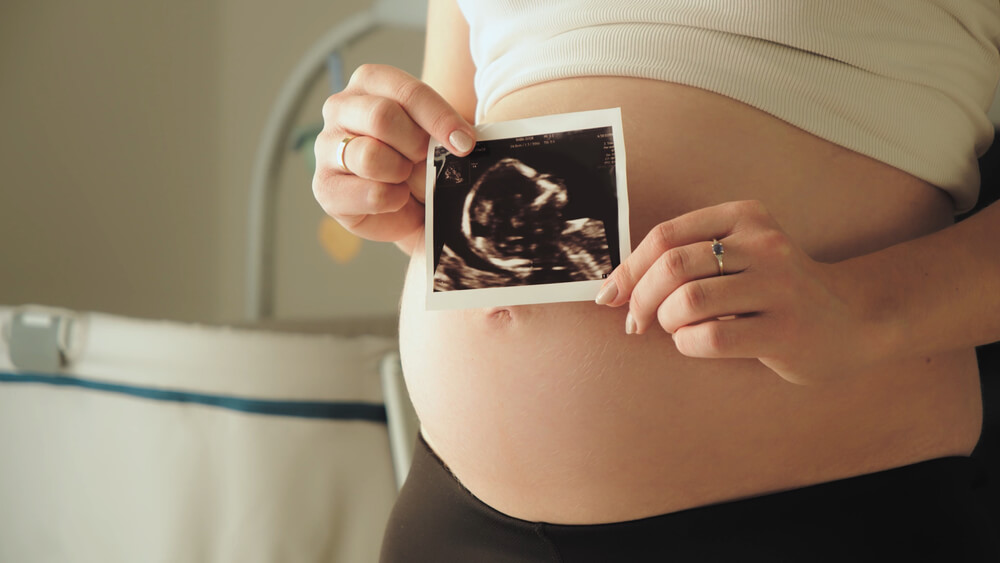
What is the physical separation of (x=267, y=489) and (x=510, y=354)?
713 millimetres

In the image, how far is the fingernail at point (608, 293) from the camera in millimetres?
538

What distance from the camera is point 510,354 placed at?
634 millimetres

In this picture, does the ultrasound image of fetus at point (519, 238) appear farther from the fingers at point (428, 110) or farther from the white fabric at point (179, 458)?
the white fabric at point (179, 458)

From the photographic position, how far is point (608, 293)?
1.77 feet

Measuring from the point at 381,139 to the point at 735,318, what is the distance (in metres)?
0.33

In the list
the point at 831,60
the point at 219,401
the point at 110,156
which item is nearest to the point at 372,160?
the point at 831,60

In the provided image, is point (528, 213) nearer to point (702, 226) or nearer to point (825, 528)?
point (702, 226)

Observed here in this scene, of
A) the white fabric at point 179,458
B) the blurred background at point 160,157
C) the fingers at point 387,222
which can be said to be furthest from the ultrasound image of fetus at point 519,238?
the blurred background at point 160,157

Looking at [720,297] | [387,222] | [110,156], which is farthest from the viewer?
[110,156]

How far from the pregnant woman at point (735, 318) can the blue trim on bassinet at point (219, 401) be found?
52 cm

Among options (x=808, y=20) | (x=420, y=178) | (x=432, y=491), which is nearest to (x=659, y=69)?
(x=808, y=20)

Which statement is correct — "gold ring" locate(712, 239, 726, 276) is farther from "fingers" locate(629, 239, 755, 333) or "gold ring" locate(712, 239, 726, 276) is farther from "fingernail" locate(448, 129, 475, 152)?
"fingernail" locate(448, 129, 475, 152)

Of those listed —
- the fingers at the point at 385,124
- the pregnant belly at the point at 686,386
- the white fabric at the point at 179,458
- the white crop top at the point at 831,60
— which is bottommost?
the white fabric at the point at 179,458

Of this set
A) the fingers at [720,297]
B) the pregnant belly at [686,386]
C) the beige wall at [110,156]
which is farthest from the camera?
the beige wall at [110,156]
